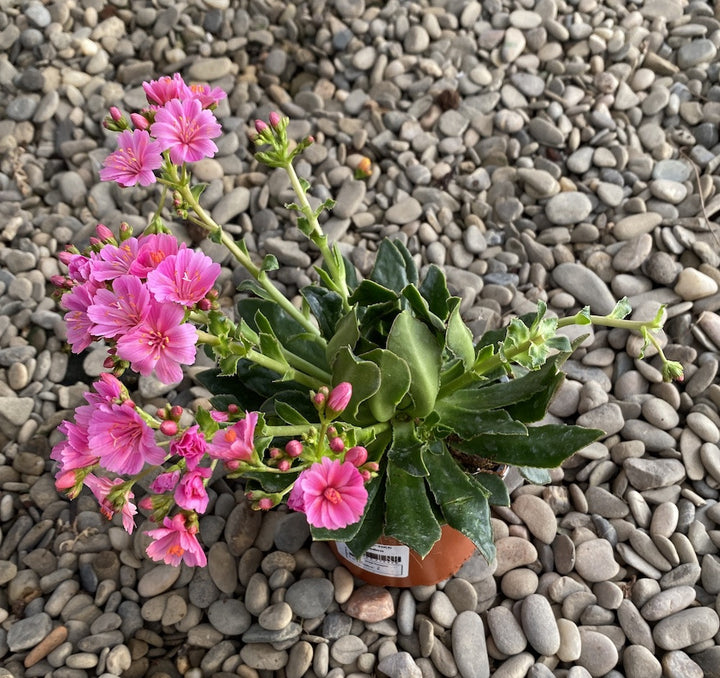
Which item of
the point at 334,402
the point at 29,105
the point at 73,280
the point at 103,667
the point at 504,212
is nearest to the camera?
the point at 334,402

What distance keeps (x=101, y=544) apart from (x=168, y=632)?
0.90 ft

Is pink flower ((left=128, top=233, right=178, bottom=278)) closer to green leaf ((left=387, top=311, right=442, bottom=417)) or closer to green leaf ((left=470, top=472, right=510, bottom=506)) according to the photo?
green leaf ((left=387, top=311, right=442, bottom=417))

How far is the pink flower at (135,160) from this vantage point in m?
1.19

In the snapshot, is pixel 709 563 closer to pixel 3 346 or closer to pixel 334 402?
pixel 334 402

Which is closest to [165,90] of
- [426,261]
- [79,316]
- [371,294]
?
[79,316]

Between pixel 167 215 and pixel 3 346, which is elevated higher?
pixel 167 215

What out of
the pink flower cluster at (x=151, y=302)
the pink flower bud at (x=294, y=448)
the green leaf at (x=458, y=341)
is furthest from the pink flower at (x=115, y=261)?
the green leaf at (x=458, y=341)

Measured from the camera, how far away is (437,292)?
1516mm

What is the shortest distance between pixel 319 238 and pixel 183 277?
40 cm

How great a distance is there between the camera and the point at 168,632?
65.6 inches

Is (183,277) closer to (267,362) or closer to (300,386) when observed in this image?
(267,362)

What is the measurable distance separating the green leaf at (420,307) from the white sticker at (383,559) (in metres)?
0.45

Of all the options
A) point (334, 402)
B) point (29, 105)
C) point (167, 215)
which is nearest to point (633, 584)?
point (334, 402)

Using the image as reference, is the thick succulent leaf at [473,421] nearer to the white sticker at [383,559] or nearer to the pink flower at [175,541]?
the white sticker at [383,559]
